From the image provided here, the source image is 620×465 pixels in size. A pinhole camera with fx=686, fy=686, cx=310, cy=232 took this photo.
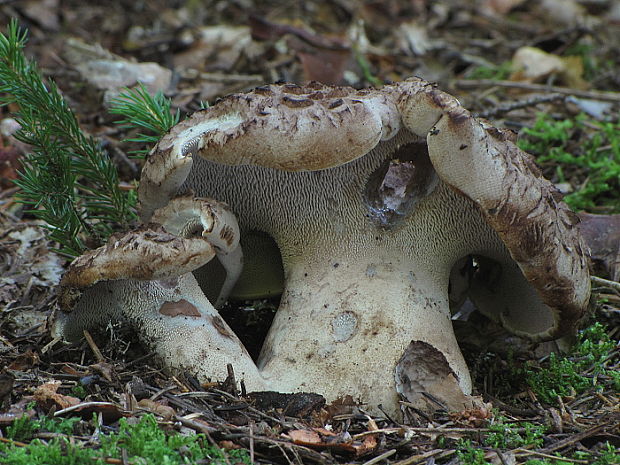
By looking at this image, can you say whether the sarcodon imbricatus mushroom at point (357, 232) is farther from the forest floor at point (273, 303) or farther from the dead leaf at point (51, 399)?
the dead leaf at point (51, 399)

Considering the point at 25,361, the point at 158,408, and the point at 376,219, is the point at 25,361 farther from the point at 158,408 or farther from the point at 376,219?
the point at 376,219

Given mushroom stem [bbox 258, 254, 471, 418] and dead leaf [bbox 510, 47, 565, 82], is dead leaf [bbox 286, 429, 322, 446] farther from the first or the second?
dead leaf [bbox 510, 47, 565, 82]

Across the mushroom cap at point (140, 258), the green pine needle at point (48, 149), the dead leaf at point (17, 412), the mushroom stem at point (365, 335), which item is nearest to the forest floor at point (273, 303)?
the dead leaf at point (17, 412)

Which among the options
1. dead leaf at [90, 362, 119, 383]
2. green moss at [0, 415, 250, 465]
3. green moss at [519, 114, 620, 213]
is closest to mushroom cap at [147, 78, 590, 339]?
dead leaf at [90, 362, 119, 383]

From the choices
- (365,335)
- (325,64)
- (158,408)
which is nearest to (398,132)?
(365,335)

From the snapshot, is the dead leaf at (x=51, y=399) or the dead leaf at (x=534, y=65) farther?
the dead leaf at (x=534, y=65)

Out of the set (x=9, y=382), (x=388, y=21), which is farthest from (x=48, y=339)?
(x=388, y=21)
